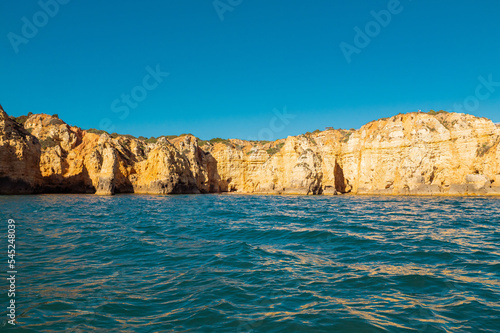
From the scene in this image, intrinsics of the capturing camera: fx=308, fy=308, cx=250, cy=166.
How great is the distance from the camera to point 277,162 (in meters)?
72.5

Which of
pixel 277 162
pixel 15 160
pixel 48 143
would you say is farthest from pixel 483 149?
pixel 48 143

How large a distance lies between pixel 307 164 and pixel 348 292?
60.3m

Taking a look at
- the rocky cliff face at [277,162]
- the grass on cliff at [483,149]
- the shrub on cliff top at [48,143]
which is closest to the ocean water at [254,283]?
the rocky cliff face at [277,162]

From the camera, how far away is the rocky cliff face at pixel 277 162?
4672 cm

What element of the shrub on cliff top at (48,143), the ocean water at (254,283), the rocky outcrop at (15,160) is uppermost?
the shrub on cliff top at (48,143)

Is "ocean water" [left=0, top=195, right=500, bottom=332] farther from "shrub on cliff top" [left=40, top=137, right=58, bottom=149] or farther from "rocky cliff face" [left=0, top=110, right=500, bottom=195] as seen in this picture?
"shrub on cliff top" [left=40, top=137, right=58, bottom=149]

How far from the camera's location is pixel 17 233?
10.9m

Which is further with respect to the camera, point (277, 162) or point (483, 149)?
point (277, 162)

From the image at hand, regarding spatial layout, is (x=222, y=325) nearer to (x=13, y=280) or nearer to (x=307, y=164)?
(x=13, y=280)

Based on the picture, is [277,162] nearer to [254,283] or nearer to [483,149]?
[483,149]

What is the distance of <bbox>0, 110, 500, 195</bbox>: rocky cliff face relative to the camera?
46719mm

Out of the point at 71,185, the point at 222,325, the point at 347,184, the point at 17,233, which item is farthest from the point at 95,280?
the point at 347,184

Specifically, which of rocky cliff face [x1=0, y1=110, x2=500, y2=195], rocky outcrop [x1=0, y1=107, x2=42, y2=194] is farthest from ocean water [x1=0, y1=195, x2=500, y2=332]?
rocky cliff face [x1=0, y1=110, x2=500, y2=195]

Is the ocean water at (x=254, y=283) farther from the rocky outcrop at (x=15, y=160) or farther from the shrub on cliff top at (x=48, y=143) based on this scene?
the shrub on cliff top at (x=48, y=143)
